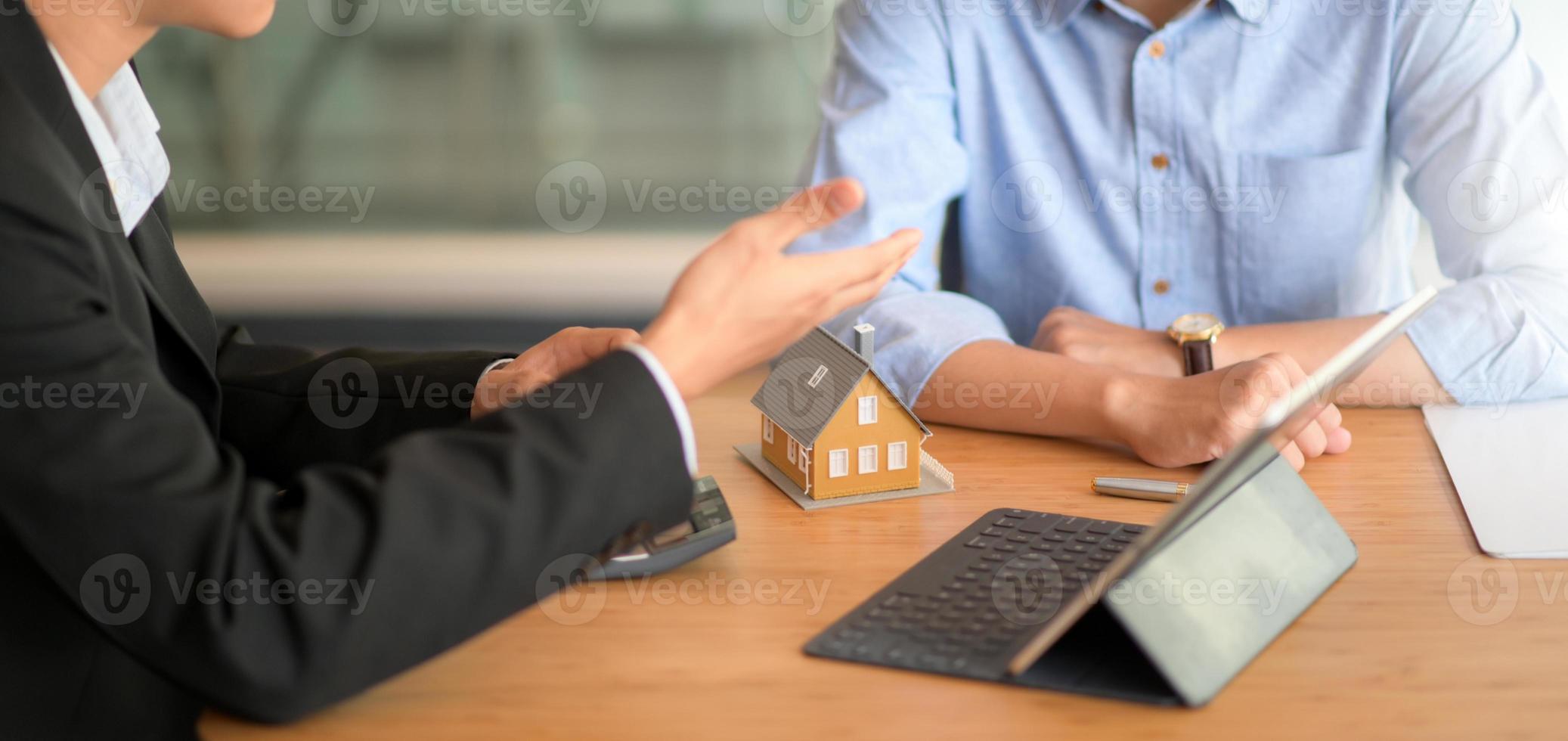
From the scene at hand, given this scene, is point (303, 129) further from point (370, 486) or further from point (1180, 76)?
point (370, 486)

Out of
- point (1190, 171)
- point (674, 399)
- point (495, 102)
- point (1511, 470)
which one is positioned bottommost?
point (495, 102)

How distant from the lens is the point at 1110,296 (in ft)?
5.53

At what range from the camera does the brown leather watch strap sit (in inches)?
52.1

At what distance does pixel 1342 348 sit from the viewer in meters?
1.29

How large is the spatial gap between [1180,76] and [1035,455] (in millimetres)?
659

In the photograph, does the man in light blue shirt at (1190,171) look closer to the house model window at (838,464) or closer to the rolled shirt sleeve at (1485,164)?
the rolled shirt sleeve at (1485,164)

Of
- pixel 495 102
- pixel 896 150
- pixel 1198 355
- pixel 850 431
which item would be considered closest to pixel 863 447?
pixel 850 431

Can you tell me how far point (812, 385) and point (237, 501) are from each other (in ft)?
1.65

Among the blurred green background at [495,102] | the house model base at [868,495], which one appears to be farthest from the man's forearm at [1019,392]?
the blurred green background at [495,102]

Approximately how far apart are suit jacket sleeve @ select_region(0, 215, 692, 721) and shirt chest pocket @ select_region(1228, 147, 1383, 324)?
1.12m

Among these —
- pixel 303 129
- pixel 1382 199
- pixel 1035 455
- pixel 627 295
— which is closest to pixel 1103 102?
pixel 1382 199

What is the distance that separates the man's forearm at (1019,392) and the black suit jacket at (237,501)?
1.75ft

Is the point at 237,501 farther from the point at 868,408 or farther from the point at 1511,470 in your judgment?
the point at 1511,470

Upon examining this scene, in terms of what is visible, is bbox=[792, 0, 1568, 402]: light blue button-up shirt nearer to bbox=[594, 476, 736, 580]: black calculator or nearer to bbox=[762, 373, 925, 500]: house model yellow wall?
bbox=[762, 373, 925, 500]: house model yellow wall
